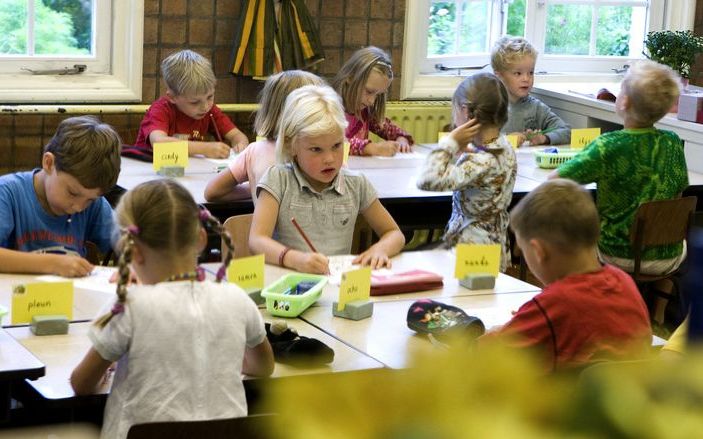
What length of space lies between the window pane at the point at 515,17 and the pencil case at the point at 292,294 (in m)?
3.91

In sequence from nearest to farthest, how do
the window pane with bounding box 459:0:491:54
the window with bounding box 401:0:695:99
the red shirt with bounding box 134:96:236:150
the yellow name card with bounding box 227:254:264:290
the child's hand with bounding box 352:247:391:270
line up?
1. the yellow name card with bounding box 227:254:264:290
2. the child's hand with bounding box 352:247:391:270
3. the red shirt with bounding box 134:96:236:150
4. the window with bounding box 401:0:695:99
5. the window pane with bounding box 459:0:491:54

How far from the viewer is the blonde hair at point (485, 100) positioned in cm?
373

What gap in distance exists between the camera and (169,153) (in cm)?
425

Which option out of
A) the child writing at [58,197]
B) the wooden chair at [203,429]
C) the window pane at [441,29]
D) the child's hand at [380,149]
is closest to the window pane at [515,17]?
the window pane at [441,29]

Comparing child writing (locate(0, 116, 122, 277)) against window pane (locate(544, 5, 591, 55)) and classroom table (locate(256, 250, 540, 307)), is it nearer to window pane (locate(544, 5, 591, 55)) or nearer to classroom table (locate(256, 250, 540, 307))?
classroom table (locate(256, 250, 540, 307))

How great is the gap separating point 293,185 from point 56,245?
730 millimetres

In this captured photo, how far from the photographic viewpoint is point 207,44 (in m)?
5.52

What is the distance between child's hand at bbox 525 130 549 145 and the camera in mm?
5449

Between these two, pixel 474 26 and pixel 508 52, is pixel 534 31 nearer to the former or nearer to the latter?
pixel 474 26

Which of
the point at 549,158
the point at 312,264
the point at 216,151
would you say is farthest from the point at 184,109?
the point at 312,264

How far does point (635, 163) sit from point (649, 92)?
0.28 meters

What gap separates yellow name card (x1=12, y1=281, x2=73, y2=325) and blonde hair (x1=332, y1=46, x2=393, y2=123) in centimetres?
270

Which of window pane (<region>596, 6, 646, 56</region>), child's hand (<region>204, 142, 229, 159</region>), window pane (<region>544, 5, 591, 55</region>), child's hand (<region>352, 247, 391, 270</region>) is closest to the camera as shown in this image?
child's hand (<region>352, 247, 391, 270</region>)

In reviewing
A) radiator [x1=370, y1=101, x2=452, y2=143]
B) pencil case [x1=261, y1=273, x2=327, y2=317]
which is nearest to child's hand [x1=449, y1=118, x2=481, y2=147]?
pencil case [x1=261, y1=273, x2=327, y2=317]
